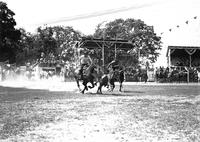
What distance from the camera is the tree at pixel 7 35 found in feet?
198

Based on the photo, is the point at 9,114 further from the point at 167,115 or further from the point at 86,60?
the point at 86,60

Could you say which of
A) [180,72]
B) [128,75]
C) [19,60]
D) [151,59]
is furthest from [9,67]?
[19,60]

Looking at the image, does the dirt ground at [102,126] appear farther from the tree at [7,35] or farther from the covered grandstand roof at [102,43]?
the tree at [7,35]

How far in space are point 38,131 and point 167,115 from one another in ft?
13.1

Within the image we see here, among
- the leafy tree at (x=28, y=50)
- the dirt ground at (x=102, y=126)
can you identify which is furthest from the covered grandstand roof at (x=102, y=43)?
the leafy tree at (x=28, y=50)

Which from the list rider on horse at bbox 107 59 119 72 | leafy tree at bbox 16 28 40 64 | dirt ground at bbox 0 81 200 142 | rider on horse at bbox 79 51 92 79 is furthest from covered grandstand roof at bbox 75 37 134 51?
leafy tree at bbox 16 28 40 64

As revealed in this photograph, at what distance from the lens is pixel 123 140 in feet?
23.1

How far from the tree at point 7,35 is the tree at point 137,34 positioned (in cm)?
2033

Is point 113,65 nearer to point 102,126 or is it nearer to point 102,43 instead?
point 102,126

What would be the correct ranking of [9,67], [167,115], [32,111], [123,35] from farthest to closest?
[123,35] → [9,67] → [32,111] → [167,115]

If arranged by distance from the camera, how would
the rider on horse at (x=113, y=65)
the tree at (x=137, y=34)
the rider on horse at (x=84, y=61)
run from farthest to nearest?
1. the tree at (x=137, y=34)
2. the rider on horse at (x=113, y=65)
3. the rider on horse at (x=84, y=61)

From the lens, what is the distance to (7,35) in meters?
61.6

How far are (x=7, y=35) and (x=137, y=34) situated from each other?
88.3ft

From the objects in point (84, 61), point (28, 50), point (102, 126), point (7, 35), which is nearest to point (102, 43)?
point (84, 61)
